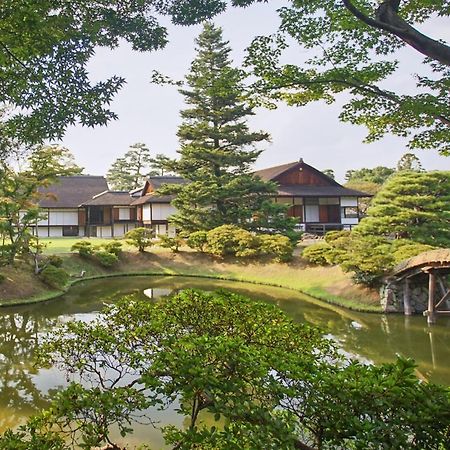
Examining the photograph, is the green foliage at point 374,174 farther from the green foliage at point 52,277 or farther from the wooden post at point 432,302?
the green foliage at point 52,277

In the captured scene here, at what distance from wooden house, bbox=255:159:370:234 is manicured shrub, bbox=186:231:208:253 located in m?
6.78

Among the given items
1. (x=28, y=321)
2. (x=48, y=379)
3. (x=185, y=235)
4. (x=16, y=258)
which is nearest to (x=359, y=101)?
(x=48, y=379)

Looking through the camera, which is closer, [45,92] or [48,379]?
[45,92]

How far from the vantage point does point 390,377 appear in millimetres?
2279

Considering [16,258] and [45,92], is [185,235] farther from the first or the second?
[45,92]

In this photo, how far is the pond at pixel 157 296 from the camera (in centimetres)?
675

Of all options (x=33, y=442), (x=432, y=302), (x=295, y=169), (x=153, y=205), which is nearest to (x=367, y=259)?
(x=432, y=302)

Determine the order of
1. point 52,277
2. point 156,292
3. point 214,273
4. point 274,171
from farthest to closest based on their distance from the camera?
point 274,171, point 214,273, point 156,292, point 52,277

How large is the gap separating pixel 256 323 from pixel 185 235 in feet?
67.1

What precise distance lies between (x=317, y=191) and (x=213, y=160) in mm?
8287

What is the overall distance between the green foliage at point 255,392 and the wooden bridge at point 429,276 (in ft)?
29.7

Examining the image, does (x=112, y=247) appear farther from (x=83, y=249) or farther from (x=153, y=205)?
(x=153, y=205)

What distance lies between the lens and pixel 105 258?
21188 mm

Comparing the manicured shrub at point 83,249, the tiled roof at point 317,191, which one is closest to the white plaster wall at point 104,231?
the manicured shrub at point 83,249
